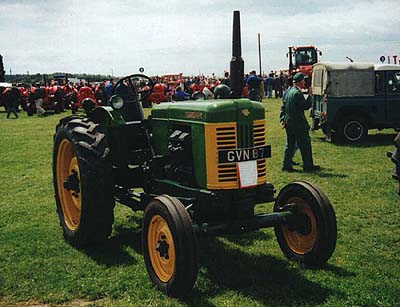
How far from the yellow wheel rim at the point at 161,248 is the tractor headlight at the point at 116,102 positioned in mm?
1539

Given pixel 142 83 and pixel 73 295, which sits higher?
pixel 142 83

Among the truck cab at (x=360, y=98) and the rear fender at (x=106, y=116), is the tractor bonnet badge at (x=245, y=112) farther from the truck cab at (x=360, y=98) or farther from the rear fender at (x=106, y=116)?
the truck cab at (x=360, y=98)

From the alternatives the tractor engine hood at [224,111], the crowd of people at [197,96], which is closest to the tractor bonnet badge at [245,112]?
the tractor engine hood at [224,111]

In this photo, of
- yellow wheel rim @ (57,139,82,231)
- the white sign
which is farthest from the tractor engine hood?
yellow wheel rim @ (57,139,82,231)

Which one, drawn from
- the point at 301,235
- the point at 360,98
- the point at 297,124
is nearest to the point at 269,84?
the point at 360,98

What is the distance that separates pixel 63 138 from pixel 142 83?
166cm

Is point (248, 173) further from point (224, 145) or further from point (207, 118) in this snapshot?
point (207, 118)

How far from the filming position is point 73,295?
14.2 ft

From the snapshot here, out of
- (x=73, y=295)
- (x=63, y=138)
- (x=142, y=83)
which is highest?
(x=142, y=83)

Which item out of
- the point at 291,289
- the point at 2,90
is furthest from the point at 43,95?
the point at 291,289

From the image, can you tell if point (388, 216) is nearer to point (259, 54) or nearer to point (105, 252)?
point (105, 252)

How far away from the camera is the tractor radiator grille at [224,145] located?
4.36 metres

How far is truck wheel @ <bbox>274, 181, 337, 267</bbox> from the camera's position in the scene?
4504 mm

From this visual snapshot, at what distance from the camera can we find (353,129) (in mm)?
12766
